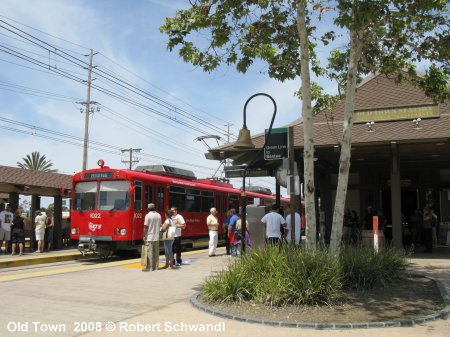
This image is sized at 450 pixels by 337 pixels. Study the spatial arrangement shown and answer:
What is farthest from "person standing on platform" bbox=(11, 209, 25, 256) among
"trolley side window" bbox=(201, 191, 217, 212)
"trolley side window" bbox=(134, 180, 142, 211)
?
"trolley side window" bbox=(201, 191, 217, 212)

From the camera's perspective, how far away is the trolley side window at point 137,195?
641 inches

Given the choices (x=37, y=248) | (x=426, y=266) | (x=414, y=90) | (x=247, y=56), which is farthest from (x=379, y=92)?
(x=37, y=248)

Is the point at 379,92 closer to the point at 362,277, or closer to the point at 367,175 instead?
the point at 367,175

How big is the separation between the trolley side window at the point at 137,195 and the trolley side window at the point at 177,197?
198 centimetres

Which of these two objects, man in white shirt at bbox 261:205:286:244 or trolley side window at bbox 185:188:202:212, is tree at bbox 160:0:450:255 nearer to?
man in white shirt at bbox 261:205:286:244

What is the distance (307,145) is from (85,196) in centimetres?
1002

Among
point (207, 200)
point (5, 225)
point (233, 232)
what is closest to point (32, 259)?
point (5, 225)

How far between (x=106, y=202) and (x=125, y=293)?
24.6ft

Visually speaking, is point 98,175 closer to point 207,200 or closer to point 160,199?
point 160,199

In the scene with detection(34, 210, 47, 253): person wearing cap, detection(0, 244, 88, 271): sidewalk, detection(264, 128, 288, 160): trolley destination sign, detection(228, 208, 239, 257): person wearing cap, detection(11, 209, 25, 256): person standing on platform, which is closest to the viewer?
detection(264, 128, 288, 160): trolley destination sign

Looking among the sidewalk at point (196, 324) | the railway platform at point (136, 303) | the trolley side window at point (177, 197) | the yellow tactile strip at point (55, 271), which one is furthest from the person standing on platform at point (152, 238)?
the trolley side window at point (177, 197)

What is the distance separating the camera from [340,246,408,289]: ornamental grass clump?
8906 millimetres

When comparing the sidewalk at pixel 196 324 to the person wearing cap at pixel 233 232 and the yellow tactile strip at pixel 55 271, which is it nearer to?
the yellow tactile strip at pixel 55 271

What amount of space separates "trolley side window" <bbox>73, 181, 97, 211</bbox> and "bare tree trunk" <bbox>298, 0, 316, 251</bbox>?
31.4 ft
